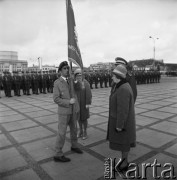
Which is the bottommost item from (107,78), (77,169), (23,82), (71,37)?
(77,169)

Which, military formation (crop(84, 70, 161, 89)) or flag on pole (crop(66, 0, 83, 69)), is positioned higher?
flag on pole (crop(66, 0, 83, 69))

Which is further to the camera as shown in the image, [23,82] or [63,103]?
[23,82]

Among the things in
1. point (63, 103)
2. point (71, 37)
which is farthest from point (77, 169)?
point (71, 37)

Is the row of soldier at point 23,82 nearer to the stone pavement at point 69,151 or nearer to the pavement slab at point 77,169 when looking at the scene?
the stone pavement at point 69,151

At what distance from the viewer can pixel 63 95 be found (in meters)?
3.53

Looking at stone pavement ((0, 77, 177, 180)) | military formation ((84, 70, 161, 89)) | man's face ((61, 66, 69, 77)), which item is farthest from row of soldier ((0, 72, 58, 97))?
man's face ((61, 66, 69, 77))

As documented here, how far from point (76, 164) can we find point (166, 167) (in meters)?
1.55

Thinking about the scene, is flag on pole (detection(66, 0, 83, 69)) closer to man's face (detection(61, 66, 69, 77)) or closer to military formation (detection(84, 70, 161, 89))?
man's face (detection(61, 66, 69, 77))

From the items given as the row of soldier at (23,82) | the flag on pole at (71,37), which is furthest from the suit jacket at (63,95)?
the row of soldier at (23,82)

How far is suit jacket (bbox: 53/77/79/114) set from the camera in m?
3.46

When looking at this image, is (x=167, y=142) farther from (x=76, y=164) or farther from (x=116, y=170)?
(x=76, y=164)

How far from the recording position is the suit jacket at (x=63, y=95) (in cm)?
346

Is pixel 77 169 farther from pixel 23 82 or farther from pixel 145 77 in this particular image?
pixel 145 77

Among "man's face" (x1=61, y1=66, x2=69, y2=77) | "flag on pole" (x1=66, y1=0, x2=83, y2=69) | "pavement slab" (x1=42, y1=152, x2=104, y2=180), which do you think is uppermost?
"flag on pole" (x1=66, y1=0, x2=83, y2=69)
